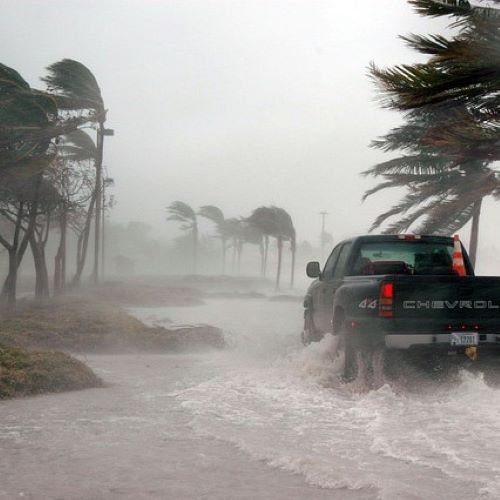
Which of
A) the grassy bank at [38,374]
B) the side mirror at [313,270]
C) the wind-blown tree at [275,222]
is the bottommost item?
the grassy bank at [38,374]

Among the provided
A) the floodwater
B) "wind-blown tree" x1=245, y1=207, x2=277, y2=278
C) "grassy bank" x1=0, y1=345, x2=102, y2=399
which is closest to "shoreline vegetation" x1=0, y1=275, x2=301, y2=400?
"grassy bank" x1=0, y1=345, x2=102, y2=399

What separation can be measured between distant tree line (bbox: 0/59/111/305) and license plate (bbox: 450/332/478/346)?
49.4 feet

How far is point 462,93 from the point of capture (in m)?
9.72

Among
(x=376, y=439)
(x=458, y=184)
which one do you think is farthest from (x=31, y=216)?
(x=376, y=439)

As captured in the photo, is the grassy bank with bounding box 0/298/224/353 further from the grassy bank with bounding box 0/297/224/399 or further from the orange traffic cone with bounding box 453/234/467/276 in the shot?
the orange traffic cone with bounding box 453/234/467/276

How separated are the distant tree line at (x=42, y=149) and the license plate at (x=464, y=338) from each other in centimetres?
1507

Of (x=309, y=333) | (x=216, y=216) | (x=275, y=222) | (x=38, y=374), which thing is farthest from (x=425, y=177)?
(x=216, y=216)

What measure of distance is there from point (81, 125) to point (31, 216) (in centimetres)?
518

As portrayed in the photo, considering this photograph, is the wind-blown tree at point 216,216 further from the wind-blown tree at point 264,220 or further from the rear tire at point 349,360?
the rear tire at point 349,360

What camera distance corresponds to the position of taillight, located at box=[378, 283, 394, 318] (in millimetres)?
7566

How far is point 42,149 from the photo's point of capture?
22.1 metres

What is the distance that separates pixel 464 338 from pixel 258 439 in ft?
9.41

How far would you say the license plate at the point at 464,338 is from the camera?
301 inches

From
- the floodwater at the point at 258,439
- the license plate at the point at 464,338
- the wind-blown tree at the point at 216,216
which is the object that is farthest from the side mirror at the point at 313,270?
the wind-blown tree at the point at 216,216
